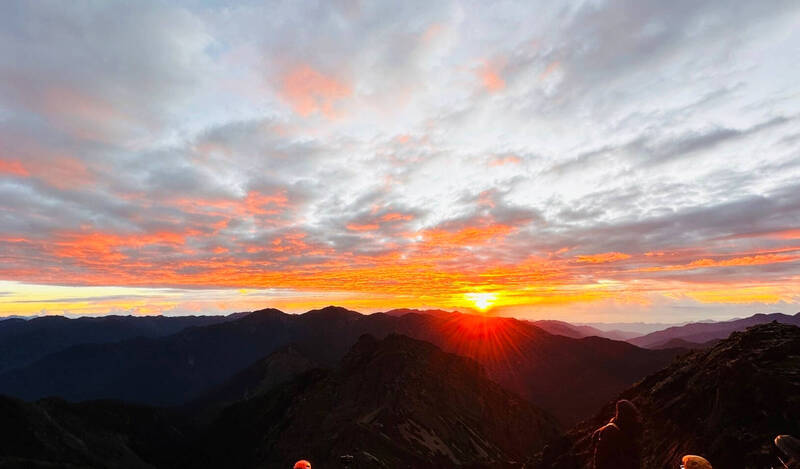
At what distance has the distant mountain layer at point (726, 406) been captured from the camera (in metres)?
36.1

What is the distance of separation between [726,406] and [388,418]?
80830 mm

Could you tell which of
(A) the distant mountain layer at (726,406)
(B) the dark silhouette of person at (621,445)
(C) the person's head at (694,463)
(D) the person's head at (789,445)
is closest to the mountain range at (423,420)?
(A) the distant mountain layer at (726,406)

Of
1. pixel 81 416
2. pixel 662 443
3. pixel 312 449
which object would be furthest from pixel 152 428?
pixel 662 443

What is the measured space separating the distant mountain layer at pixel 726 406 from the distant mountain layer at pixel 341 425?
161 ft

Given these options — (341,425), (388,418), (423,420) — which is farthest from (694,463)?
(423,420)

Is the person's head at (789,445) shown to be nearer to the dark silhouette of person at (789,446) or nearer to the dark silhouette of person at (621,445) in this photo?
the dark silhouette of person at (789,446)

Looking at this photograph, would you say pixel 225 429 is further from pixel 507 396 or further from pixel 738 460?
pixel 738 460

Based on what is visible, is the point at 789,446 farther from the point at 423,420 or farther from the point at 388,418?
the point at 423,420

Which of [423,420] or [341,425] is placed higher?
[341,425]

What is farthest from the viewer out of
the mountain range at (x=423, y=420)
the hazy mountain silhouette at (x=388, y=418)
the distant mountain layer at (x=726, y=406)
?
the hazy mountain silhouette at (x=388, y=418)

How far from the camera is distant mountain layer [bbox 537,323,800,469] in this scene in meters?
36.1

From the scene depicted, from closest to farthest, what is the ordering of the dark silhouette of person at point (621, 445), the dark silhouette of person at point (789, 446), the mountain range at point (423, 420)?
the dark silhouette of person at point (789, 446)
the dark silhouette of person at point (621, 445)
the mountain range at point (423, 420)

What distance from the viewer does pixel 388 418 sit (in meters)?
108

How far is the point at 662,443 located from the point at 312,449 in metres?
80.3
